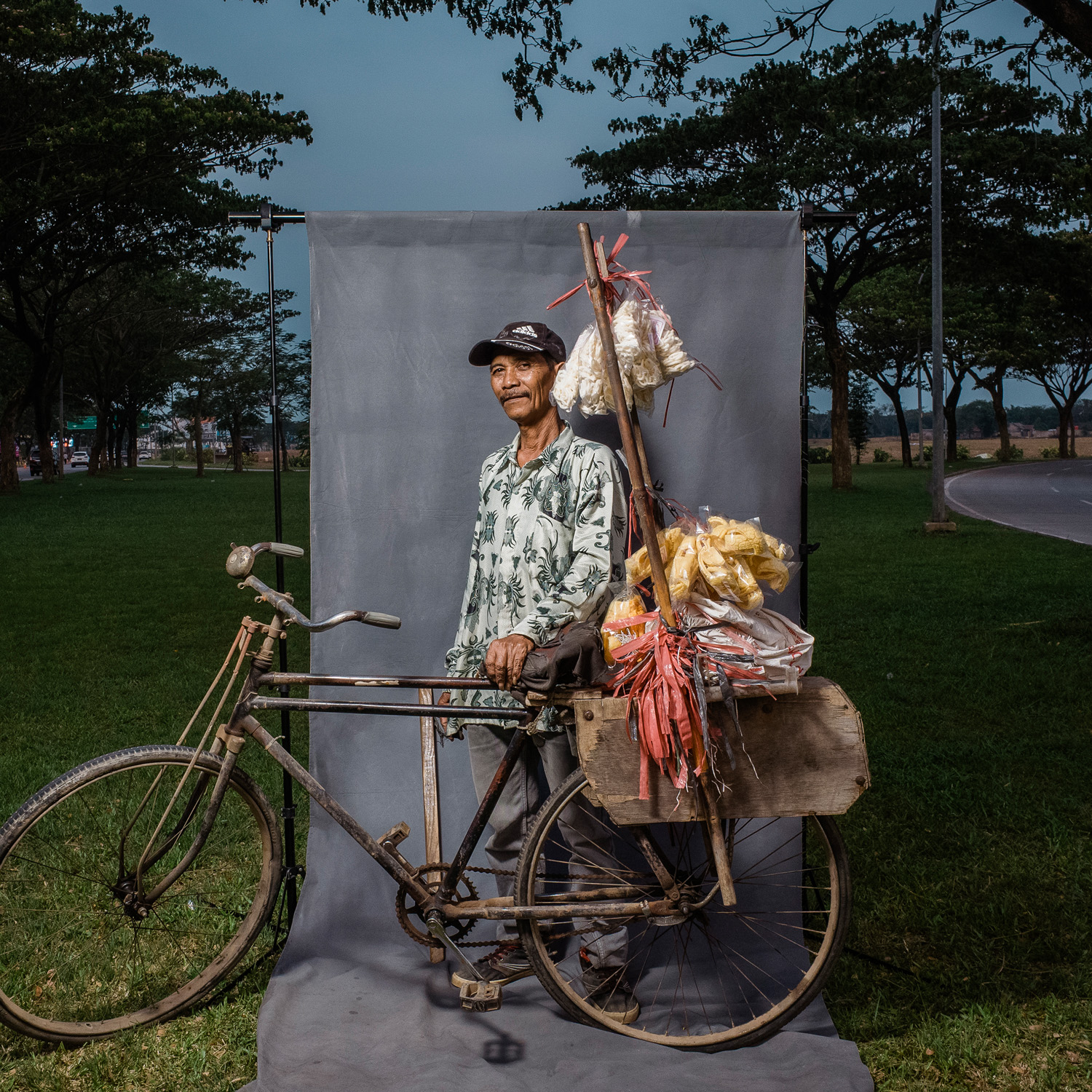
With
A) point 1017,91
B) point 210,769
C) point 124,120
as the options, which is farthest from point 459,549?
point 124,120

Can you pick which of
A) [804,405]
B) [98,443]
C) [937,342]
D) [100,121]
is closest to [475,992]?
[804,405]

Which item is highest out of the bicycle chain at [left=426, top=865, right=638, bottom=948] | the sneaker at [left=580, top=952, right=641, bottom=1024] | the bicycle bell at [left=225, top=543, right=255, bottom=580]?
the bicycle bell at [left=225, top=543, right=255, bottom=580]

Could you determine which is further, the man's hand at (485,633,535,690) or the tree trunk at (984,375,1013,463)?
the tree trunk at (984,375,1013,463)

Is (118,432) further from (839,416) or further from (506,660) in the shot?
(506,660)

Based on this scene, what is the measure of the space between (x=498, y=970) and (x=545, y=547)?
134 cm

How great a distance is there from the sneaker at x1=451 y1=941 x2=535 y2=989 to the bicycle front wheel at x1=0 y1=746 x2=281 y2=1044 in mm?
643

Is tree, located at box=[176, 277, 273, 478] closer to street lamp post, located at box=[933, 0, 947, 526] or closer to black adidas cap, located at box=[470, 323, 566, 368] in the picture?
street lamp post, located at box=[933, 0, 947, 526]

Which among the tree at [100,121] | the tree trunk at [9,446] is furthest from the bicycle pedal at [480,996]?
the tree trunk at [9,446]

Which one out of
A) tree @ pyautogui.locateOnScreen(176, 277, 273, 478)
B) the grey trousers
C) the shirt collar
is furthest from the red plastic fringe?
tree @ pyautogui.locateOnScreen(176, 277, 273, 478)

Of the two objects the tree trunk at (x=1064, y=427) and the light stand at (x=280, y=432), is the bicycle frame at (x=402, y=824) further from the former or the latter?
the tree trunk at (x=1064, y=427)

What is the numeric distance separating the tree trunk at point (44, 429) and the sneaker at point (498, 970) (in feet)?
95.1

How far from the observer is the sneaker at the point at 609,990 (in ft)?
10.9

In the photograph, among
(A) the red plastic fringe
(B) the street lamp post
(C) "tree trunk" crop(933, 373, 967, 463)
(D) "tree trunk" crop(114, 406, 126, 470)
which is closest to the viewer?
(A) the red plastic fringe

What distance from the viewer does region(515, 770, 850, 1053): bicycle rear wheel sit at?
311cm
